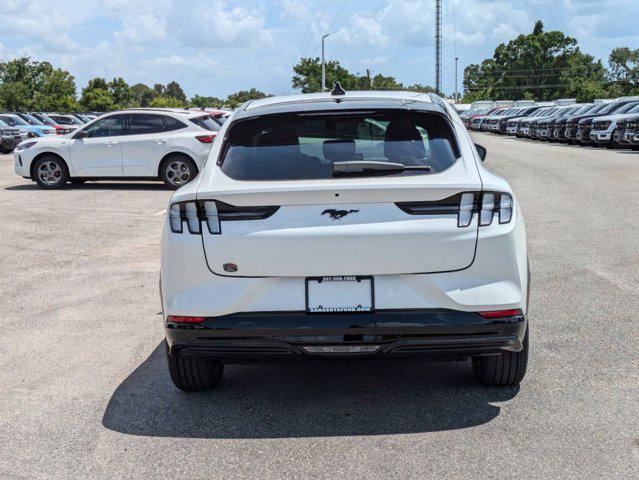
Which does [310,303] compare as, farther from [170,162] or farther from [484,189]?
[170,162]

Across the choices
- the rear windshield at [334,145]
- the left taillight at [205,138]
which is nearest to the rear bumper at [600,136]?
the left taillight at [205,138]

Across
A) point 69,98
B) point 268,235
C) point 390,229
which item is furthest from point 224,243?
point 69,98

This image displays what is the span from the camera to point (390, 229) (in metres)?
4.11

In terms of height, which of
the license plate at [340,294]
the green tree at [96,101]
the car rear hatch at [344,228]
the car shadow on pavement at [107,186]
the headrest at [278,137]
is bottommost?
the car shadow on pavement at [107,186]

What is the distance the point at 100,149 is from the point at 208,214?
1345 cm

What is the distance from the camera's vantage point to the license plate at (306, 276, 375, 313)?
13.7 feet

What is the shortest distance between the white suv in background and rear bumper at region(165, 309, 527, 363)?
12327mm

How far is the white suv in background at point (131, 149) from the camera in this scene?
16.5 meters

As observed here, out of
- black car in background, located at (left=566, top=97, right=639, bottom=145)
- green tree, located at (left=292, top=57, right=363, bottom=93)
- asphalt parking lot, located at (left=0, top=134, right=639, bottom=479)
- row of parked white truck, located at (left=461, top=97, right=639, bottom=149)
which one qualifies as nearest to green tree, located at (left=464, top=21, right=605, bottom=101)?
green tree, located at (left=292, top=57, right=363, bottom=93)

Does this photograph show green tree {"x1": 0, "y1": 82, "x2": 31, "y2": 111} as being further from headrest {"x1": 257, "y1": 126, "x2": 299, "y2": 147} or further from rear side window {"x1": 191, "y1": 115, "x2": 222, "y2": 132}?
headrest {"x1": 257, "y1": 126, "x2": 299, "y2": 147}

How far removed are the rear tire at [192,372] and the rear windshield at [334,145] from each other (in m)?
1.08

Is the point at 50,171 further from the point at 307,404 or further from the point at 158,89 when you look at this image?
the point at 158,89

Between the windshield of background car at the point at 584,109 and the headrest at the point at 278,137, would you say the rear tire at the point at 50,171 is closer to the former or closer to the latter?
the headrest at the point at 278,137

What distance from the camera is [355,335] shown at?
164 inches
